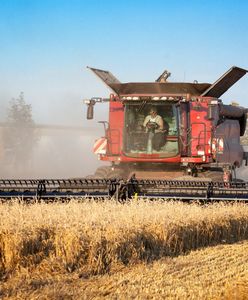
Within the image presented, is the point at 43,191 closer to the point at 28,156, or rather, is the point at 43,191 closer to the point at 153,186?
the point at 153,186

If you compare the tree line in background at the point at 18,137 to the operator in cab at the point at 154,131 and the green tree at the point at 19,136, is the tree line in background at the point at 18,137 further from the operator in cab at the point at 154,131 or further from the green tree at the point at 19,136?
the operator in cab at the point at 154,131

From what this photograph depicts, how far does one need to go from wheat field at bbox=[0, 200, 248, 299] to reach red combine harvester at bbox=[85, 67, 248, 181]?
420cm

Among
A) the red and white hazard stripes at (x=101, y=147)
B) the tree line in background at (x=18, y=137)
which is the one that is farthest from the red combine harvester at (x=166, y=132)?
the tree line in background at (x=18, y=137)

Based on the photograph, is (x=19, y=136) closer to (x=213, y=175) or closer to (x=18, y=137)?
(x=18, y=137)

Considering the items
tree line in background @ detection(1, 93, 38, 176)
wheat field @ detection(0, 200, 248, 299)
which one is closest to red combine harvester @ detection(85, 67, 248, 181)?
wheat field @ detection(0, 200, 248, 299)

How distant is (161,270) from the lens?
628 centimetres

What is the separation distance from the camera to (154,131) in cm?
1288

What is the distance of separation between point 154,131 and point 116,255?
6527 millimetres

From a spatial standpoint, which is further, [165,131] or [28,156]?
[28,156]

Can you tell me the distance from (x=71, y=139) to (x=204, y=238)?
5877 centimetres

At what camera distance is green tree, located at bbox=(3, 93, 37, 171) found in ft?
174

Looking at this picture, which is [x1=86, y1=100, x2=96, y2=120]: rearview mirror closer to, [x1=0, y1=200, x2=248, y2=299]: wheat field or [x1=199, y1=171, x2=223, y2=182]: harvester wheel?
[x1=199, y1=171, x2=223, y2=182]: harvester wheel

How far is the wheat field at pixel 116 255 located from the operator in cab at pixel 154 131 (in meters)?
4.30

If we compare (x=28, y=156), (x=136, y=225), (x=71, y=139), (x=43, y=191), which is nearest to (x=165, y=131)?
Result: (x=43, y=191)
